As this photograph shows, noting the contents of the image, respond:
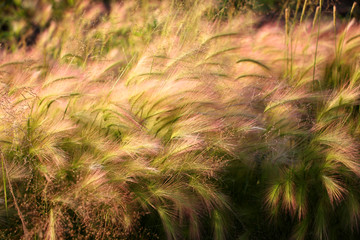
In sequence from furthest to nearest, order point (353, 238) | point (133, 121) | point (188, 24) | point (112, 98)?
point (188, 24) < point (353, 238) < point (112, 98) < point (133, 121)

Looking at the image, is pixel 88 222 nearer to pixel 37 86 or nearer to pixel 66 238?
pixel 66 238

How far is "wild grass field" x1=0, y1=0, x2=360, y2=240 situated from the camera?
1.90 m

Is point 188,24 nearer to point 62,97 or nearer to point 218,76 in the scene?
point 218,76

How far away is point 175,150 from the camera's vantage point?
77.9 inches

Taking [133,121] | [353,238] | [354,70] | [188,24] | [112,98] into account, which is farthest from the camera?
[188,24]

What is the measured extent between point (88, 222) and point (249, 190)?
104 cm

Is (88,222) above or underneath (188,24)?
underneath

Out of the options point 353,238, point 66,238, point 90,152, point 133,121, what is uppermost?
point 133,121

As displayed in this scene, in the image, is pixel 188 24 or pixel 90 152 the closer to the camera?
pixel 90 152

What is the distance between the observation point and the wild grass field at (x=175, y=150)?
190 centimetres

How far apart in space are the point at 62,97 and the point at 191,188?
0.83m

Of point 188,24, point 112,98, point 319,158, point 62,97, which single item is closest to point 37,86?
point 62,97

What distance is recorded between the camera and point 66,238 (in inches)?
77.4

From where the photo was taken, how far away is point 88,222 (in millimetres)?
1877
